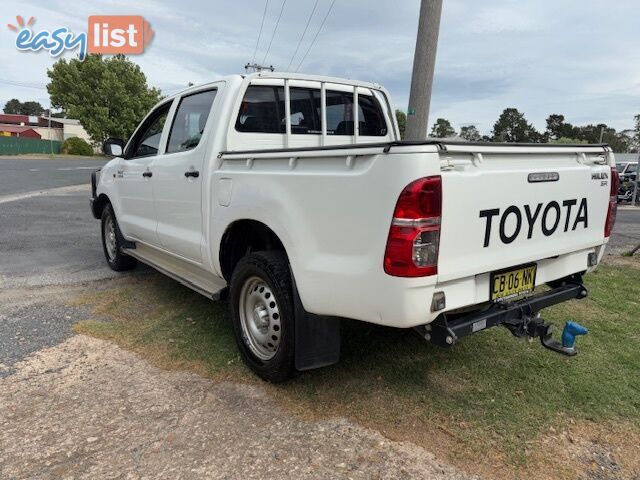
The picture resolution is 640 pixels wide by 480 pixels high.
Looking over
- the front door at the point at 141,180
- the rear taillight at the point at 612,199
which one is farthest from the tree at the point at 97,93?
the rear taillight at the point at 612,199

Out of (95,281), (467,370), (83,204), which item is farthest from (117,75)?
(467,370)

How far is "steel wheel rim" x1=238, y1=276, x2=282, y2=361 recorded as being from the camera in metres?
3.22

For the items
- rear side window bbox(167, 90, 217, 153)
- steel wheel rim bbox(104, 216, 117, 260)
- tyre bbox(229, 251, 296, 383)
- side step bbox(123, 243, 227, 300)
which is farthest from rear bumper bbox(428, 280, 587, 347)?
steel wheel rim bbox(104, 216, 117, 260)

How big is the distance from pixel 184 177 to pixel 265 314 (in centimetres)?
138

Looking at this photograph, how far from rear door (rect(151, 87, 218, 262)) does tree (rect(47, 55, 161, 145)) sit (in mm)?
48203

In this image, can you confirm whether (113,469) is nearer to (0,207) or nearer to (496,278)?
(496,278)

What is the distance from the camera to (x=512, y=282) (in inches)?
113

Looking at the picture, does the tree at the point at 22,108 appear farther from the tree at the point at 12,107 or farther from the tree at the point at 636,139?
the tree at the point at 636,139

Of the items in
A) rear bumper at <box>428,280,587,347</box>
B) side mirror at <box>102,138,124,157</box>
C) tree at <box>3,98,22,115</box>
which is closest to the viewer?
rear bumper at <box>428,280,587,347</box>

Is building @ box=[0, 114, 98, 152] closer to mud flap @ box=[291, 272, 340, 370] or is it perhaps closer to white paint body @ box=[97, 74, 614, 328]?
white paint body @ box=[97, 74, 614, 328]

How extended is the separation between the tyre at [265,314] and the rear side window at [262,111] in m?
1.16

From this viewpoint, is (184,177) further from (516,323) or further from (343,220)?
(516,323)

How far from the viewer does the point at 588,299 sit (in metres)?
5.07

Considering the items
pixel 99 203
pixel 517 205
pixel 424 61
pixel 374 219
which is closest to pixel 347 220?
pixel 374 219
